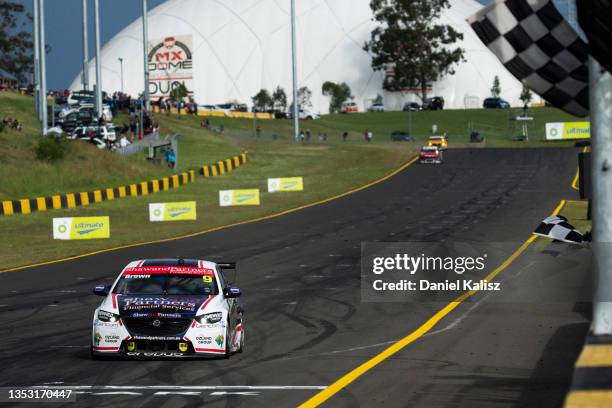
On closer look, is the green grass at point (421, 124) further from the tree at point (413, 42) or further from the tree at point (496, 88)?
the tree at point (496, 88)

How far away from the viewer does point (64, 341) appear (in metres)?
18.4

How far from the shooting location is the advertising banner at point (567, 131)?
88.7 m

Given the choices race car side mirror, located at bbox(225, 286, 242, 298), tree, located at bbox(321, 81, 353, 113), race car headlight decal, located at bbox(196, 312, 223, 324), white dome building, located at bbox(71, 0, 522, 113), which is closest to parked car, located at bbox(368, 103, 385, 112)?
tree, located at bbox(321, 81, 353, 113)

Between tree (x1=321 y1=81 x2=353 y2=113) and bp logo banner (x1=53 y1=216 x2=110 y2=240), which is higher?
tree (x1=321 y1=81 x2=353 y2=113)

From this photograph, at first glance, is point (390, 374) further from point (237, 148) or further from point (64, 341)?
point (237, 148)

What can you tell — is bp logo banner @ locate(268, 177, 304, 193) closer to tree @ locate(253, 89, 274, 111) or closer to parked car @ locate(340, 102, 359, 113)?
parked car @ locate(340, 102, 359, 113)

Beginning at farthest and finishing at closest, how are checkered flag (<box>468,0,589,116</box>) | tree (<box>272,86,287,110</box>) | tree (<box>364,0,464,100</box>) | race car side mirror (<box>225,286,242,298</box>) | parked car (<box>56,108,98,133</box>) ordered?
tree (<box>272,86,287,110</box>), tree (<box>364,0,464,100</box>), parked car (<box>56,108,98,133</box>), race car side mirror (<box>225,286,242,298</box>), checkered flag (<box>468,0,589,116</box>)

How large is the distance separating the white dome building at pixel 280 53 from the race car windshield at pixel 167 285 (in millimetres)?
144085

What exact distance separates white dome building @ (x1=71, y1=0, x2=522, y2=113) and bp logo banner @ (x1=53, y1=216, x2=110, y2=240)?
12173cm

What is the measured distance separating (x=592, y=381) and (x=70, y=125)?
2776 inches

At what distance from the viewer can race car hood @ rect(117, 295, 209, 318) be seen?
1625cm

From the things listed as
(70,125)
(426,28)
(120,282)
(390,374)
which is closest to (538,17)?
(390,374)

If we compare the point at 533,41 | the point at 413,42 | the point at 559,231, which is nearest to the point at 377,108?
the point at 413,42

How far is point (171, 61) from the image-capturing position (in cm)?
16325
